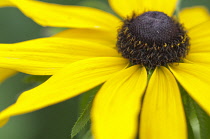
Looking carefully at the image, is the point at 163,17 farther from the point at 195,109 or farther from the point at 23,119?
the point at 23,119

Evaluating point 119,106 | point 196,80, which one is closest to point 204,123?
point 196,80

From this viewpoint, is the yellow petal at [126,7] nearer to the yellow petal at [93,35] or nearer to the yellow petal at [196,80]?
the yellow petal at [93,35]

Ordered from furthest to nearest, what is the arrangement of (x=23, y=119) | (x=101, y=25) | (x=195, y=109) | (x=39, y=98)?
(x=23, y=119) → (x=101, y=25) → (x=195, y=109) → (x=39, y=98)

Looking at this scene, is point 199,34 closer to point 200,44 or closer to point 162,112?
point 200,44

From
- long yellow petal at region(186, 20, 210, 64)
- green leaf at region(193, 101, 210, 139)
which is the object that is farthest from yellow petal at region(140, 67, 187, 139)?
long yellow petal at region(186, 20, 210, 64)

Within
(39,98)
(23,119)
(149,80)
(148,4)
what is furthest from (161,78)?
(23,119)
